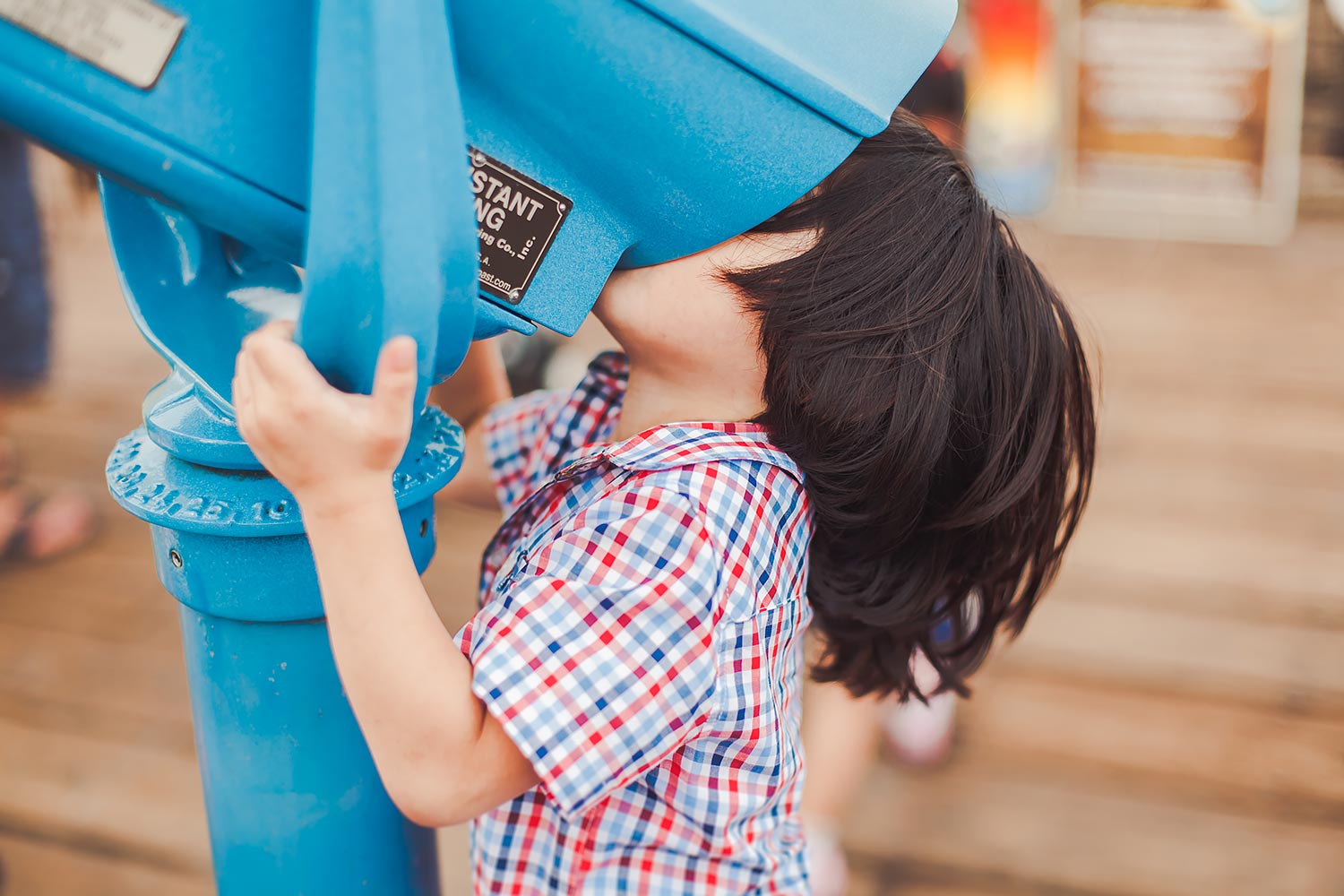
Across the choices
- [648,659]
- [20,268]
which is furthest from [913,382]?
[20,268]

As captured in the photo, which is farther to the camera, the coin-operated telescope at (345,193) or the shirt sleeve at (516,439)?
the shirt sleeve at (516,439)

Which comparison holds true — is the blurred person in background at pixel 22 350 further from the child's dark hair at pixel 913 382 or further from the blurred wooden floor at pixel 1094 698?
the child's dark hair at pixel 913 382

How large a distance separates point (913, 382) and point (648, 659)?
0.25m

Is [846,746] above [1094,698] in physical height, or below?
below

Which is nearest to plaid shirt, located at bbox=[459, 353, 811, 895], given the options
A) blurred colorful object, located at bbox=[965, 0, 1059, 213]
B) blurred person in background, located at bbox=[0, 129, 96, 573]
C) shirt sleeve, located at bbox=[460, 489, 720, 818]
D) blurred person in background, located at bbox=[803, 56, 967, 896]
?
shirt sleeve, located at bbox=[460, 489, 720, 818]

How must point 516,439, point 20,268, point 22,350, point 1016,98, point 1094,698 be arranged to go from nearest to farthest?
point 516,439 → point 1094,698 → point 20,268 → point 22,350 → point 1016,98

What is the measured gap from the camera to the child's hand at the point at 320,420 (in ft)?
1.84

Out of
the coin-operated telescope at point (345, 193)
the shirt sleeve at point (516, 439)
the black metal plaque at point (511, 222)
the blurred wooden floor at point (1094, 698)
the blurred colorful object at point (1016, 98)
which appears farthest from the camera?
the blurred colorful object at point (1016, 98)

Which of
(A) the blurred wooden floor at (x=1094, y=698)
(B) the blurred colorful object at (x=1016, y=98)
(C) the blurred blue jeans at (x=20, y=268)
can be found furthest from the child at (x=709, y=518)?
(B) the blurred colorful object at (x=1016, y=98)

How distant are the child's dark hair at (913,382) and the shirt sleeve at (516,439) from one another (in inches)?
9.4

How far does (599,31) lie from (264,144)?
0.17 metres

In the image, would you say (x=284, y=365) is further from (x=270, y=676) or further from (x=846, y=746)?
(x=846, y=746)

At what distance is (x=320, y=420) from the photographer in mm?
562

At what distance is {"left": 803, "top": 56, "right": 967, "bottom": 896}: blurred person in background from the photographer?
1.40 m
